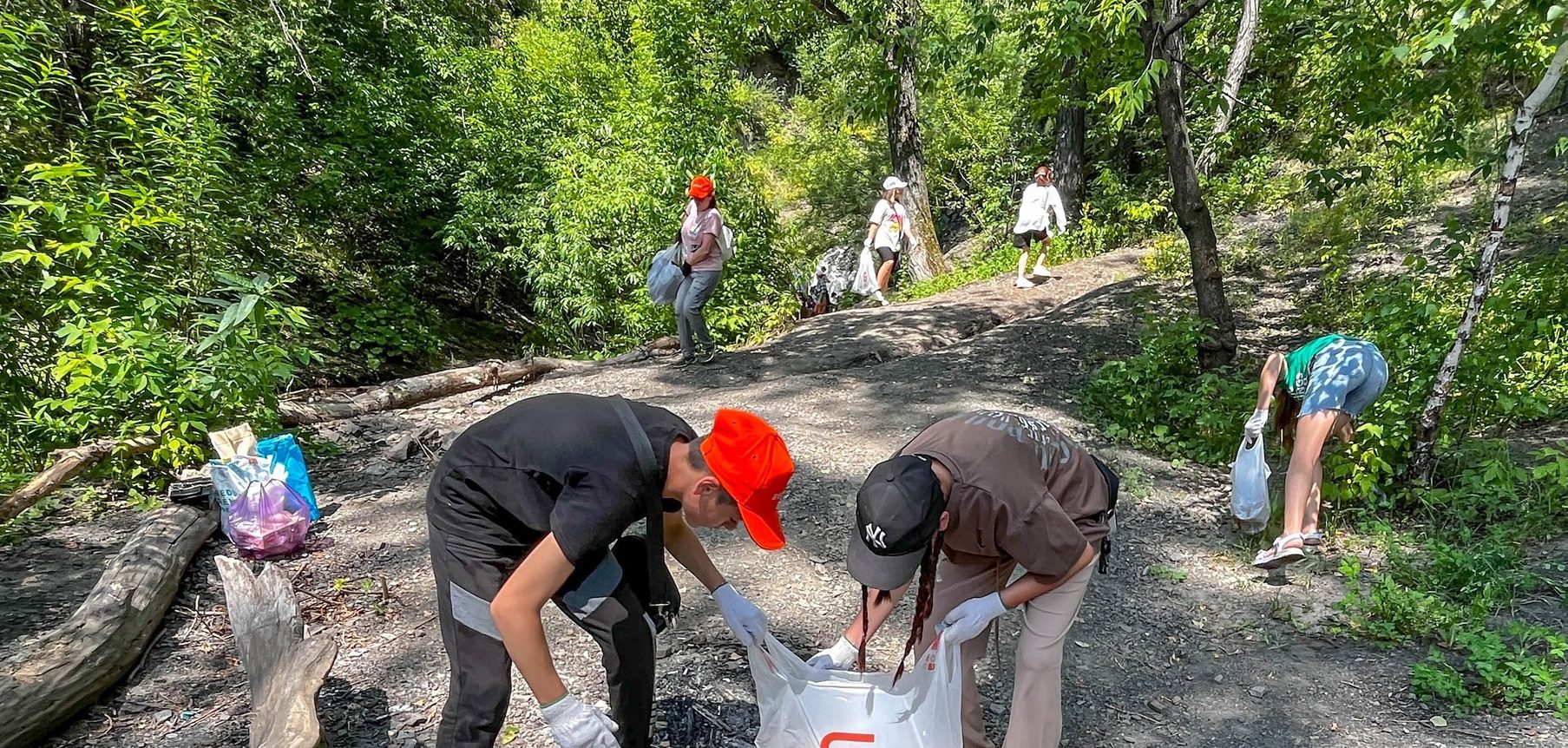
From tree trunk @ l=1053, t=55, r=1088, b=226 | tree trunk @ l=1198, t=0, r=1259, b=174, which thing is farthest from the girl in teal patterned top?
tree trunk @ l=1053, t=55, r=1088, b=226

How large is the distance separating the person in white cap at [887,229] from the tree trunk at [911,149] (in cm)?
94

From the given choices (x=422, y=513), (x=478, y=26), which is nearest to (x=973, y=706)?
(x=422, y=513)

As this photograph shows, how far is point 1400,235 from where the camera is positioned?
805 centimetres

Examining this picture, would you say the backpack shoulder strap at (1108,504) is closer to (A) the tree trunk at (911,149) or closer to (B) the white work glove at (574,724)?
(B) the white work glove at (574,724)

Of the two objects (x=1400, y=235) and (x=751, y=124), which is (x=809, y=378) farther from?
(x=751, y=124)

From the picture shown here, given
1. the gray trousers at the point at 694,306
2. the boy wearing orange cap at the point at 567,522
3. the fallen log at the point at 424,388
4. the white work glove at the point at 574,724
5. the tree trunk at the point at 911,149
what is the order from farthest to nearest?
the tree trunk at the point at 911,149, the gray trousers at the point at 694,306, the fallen log at the point at 424,388, the white work glove at the point at 574,724, the boy wearing orange cap at the point at 567,522

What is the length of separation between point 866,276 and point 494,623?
796 cm

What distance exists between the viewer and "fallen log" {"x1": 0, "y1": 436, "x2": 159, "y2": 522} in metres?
4.09

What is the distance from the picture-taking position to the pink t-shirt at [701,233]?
6.75 m

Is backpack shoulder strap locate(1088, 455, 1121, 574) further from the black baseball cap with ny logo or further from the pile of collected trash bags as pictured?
the pile of collected trash bags

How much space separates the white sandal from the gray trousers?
15.1 feet

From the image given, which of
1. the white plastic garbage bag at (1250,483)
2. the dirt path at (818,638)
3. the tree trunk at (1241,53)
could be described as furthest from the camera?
the tree trunk at (1241,53)

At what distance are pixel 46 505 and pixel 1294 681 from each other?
233 inches

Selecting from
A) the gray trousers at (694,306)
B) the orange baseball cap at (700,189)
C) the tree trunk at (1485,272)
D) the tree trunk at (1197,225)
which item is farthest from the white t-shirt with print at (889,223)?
the tree trunk at (1485,272)
